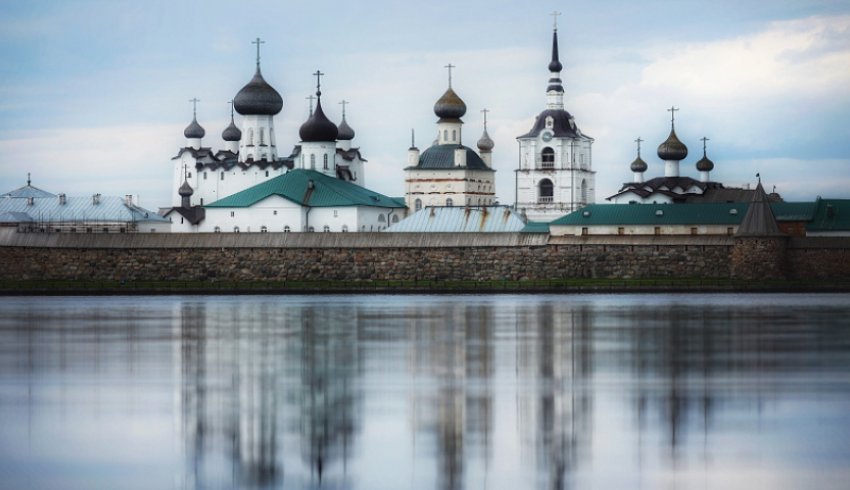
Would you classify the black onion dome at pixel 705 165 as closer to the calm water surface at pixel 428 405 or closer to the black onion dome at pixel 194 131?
the black onion dome at pixel 194 131

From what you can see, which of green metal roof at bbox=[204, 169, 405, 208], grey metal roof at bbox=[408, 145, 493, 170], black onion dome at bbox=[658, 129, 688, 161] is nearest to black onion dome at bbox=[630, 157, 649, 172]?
black onion dome at bbox=[658, 129, 688, 161]

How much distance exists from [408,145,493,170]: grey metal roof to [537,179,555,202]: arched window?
11.0ft

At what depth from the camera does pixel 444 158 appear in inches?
2341

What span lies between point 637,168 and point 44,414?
5190 centimetres

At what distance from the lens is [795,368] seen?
16.3 meters

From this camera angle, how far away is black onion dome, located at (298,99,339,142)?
56156mm

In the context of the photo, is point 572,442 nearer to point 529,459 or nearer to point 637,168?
point 529,459

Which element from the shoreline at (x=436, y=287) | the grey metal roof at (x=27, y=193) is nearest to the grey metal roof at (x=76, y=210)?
the grey metal roof at (x=27, y=193)

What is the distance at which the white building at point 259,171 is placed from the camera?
51.7 m

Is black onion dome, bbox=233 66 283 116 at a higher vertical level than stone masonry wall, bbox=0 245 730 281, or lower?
higher

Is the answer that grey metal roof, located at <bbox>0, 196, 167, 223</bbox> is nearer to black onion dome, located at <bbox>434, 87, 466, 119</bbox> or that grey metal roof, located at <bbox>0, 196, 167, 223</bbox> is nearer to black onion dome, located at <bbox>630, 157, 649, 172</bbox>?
black onion dome, located at <bbox>434, 87, 466, 119</bbox>

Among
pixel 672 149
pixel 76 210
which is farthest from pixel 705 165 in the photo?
pixel 76 210

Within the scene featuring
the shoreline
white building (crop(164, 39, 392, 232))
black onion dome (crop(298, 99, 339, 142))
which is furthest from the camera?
black onion dome (crop(298, 99, 339, 142))

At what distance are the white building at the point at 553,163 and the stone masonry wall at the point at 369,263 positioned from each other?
2000 centimetres
